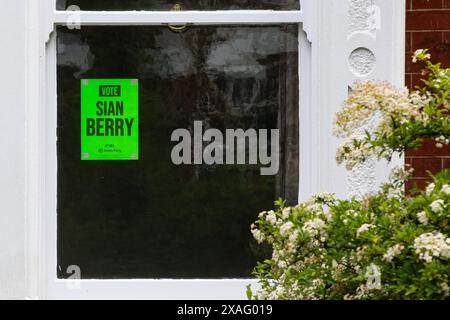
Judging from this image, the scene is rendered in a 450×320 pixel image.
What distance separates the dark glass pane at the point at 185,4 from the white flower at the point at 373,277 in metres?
2.63

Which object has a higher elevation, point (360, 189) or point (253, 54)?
point (253, 54)

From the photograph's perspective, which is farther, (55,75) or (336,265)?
(55,75)

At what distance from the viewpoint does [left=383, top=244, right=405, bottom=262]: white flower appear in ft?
10.5

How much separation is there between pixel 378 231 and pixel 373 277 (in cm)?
17

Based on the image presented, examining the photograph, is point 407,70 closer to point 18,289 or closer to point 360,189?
point 360,189

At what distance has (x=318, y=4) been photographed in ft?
17.9

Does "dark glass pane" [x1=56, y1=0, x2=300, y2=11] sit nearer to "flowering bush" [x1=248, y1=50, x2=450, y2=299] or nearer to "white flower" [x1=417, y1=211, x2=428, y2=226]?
"flowering bush" [x1=248, y1=50, x2=450, y2=299]

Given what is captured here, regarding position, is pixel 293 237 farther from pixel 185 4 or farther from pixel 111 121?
pixel 185 4

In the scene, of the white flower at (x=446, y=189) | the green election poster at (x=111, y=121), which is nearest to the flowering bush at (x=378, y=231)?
the white flower at (x=446, y=189)

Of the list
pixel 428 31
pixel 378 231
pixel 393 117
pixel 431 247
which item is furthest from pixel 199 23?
pixel 431 247

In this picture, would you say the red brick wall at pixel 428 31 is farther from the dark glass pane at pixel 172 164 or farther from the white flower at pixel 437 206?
the white flower at pixel 437 206

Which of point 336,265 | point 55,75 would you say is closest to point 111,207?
point 55,75
